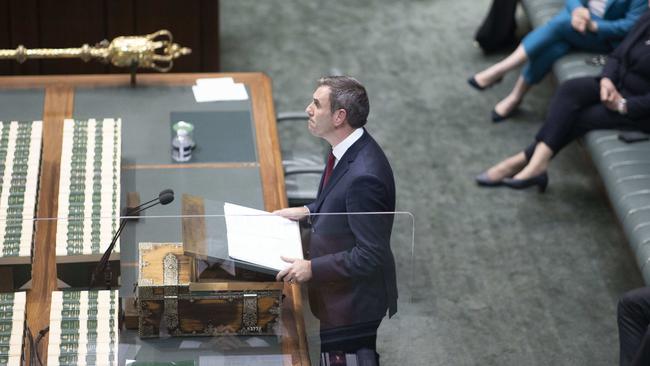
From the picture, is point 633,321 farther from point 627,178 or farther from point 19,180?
point 19,180

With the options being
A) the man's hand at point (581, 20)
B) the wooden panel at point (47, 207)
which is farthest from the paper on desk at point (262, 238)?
the man's hand at point (581, 20)

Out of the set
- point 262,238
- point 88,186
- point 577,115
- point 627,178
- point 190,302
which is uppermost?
point 577,115

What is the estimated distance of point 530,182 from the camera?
21.0 ft

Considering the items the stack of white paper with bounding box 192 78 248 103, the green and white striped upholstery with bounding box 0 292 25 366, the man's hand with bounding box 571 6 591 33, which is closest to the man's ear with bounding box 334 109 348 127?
the green and white striped upholstery with bounding box 0 292 25 366

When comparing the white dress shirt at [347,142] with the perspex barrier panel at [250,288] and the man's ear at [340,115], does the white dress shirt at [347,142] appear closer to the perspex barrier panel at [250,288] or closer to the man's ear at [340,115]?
the man's ear at [340,115]

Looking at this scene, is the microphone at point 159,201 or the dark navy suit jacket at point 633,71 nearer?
the microphone at point 159,201

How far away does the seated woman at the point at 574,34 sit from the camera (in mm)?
6512

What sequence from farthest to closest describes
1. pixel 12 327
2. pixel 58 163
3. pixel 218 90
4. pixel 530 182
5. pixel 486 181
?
pixel 486 181 < pixel 530 182 < pixel 218 90 < pixel 58 163 < pixel 12 327

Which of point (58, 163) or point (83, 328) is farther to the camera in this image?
point (58, 163)

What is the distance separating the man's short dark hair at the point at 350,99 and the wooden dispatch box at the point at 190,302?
735mm

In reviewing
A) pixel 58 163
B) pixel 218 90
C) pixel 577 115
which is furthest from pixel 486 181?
pixel 58 163

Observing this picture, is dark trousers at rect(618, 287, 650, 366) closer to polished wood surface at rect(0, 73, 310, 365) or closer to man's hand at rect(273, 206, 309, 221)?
polished wood surface at rect(0, 73, 310, 365)

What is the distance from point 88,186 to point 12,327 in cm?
107

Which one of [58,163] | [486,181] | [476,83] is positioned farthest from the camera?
[476,83]
